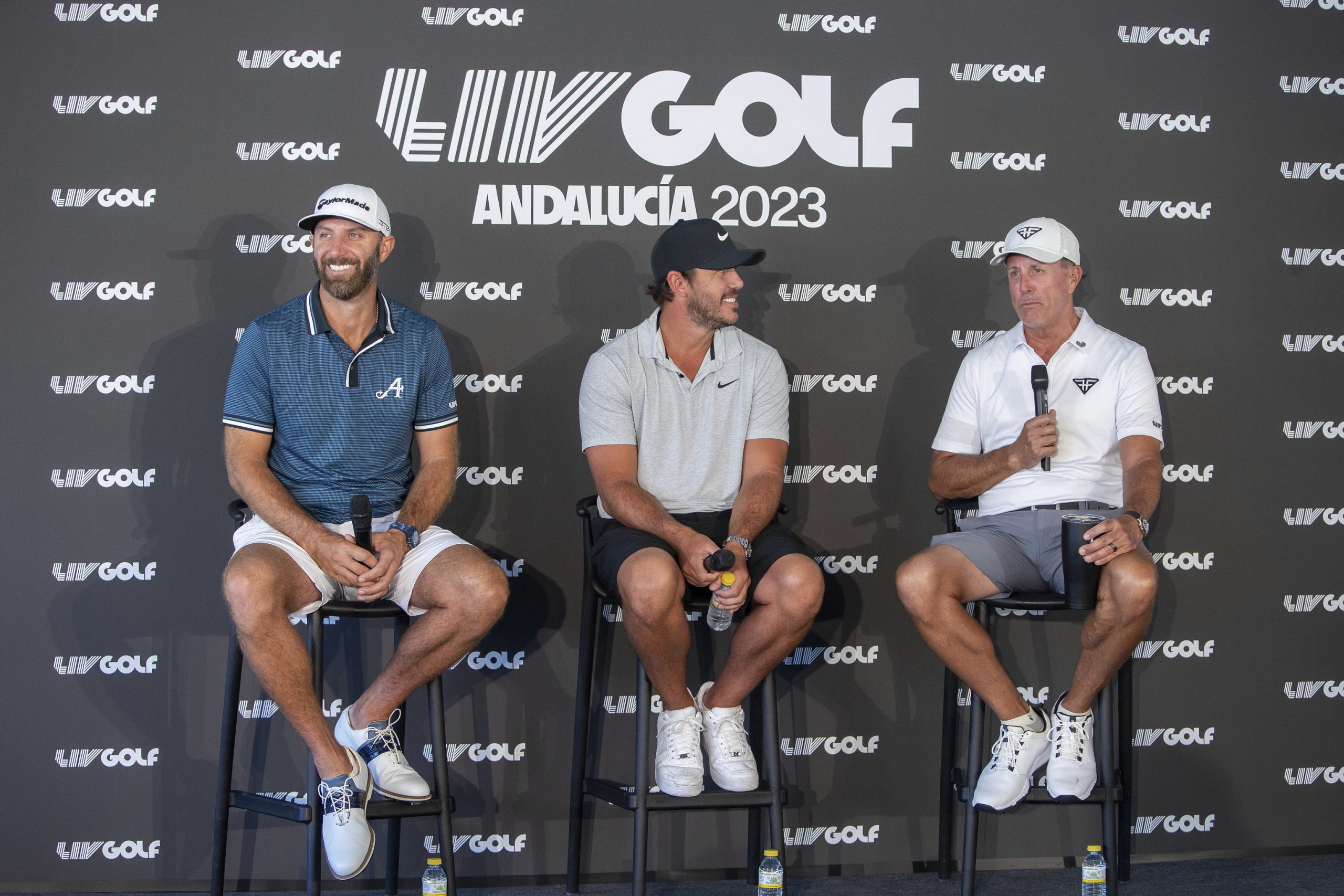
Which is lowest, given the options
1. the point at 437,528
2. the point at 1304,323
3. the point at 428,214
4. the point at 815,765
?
the point at 815,765

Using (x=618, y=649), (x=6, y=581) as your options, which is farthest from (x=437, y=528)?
(x=6, y=581)

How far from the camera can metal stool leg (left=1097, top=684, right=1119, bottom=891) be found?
8.64 feet

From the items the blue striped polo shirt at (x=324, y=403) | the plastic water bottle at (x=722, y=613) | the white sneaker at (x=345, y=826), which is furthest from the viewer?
the blue striped polo shirt at (x=324, y=403)

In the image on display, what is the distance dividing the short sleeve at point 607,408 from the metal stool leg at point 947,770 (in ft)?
3.40

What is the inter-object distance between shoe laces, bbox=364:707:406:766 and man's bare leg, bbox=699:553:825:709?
726 mm

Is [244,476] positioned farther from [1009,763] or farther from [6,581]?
[1009,763]

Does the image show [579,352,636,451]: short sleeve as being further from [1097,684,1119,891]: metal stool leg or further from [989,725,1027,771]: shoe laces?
[1097,684,1119,891]: metal stool leg

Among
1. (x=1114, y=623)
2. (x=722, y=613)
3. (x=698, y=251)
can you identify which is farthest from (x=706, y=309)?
(x=1114, y=623)

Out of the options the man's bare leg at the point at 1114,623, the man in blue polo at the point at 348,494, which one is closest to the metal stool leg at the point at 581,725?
the man in blue polo at the point at 348,494

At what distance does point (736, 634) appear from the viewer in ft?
8.75

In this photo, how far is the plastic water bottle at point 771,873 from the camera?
2527mm

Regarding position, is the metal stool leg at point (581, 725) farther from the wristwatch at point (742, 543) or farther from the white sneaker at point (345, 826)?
the white sneaker at point (345, 826)

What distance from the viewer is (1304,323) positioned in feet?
10.7

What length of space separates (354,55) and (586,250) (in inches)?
32.3
